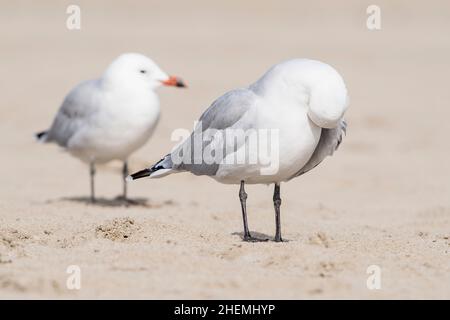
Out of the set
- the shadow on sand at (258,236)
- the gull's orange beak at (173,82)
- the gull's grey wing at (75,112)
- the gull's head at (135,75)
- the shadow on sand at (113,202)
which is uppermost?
the gull's head at (135,75)

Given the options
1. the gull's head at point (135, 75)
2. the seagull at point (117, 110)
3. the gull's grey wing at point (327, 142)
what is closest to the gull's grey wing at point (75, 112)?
the seagull at point (117, 110)

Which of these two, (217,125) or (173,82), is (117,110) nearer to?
(173,82)

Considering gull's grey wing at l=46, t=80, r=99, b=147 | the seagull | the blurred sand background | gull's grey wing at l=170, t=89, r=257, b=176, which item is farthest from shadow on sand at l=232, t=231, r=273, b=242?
gull's grey wing at l=46, t=80, r=99, b=147

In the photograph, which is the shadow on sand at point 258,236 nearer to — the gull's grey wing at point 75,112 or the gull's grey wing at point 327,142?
the gull's grey wing at point 327,142

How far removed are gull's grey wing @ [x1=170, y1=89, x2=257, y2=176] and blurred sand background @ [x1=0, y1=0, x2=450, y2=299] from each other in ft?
1.57

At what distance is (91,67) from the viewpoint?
64.7 ft

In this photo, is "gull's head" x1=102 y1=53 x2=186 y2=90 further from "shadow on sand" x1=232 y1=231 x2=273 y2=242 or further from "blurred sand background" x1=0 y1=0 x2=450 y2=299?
"shadow on sand" x1=232 y1=231 x2=273 y2=242

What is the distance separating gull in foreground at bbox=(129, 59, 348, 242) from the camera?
19.4ft

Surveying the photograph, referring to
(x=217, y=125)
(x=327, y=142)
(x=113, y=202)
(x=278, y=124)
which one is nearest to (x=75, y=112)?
(x=113, y=202)

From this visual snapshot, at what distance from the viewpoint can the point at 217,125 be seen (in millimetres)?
6516

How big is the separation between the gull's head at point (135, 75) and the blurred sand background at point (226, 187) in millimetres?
1187

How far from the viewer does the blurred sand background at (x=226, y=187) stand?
5457 mm

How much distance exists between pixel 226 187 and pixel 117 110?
2.38 metres

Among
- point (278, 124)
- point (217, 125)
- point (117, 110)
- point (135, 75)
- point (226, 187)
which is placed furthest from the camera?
point (226, 187)
